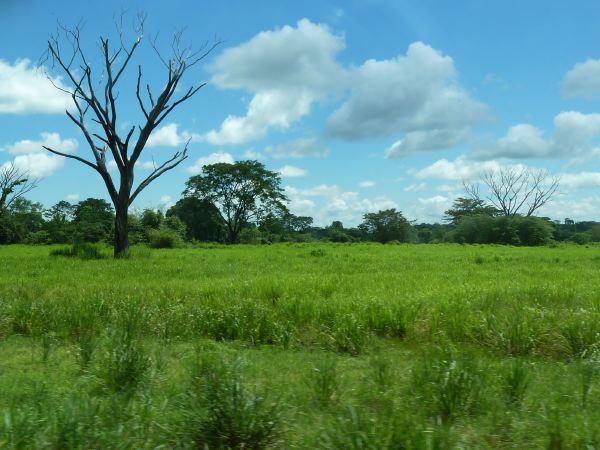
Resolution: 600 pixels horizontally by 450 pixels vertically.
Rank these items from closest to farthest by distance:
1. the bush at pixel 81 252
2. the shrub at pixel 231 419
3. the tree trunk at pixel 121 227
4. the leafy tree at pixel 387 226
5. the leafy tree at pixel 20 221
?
the shrub at pixel 231 419 < the bush at pixel 81 252 < the tree trunk at pixel 121 227 < the leafy tree at pixel 20 221 < the leafy tree at pixel 387 226

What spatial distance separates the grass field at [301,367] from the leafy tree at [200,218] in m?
43.7

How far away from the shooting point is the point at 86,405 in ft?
13.1

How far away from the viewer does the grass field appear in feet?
12.5

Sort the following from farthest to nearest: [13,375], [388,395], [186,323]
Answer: [186,323]
[13,375]
[388,395]

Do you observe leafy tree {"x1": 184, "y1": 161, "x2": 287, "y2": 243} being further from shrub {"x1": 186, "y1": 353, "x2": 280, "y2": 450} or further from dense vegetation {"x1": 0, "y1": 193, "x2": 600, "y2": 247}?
shrub {"x1": 186, "y1": 353, "x2": 280, "y2": 450}

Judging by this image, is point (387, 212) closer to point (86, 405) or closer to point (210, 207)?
point (210, 207)

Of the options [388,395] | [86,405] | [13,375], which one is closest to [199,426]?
[86,405]

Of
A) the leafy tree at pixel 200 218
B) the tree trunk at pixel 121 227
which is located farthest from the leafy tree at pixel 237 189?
the tree trunk at pixel 121 227

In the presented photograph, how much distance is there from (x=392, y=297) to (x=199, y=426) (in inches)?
225

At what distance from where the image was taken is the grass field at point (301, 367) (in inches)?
149

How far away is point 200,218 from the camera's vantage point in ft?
181

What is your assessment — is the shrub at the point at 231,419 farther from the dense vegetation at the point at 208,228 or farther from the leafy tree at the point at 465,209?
the leafy tree at the point at 465,209

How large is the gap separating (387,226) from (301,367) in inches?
2464

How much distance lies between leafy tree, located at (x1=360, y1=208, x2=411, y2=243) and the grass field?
56.0 meters
